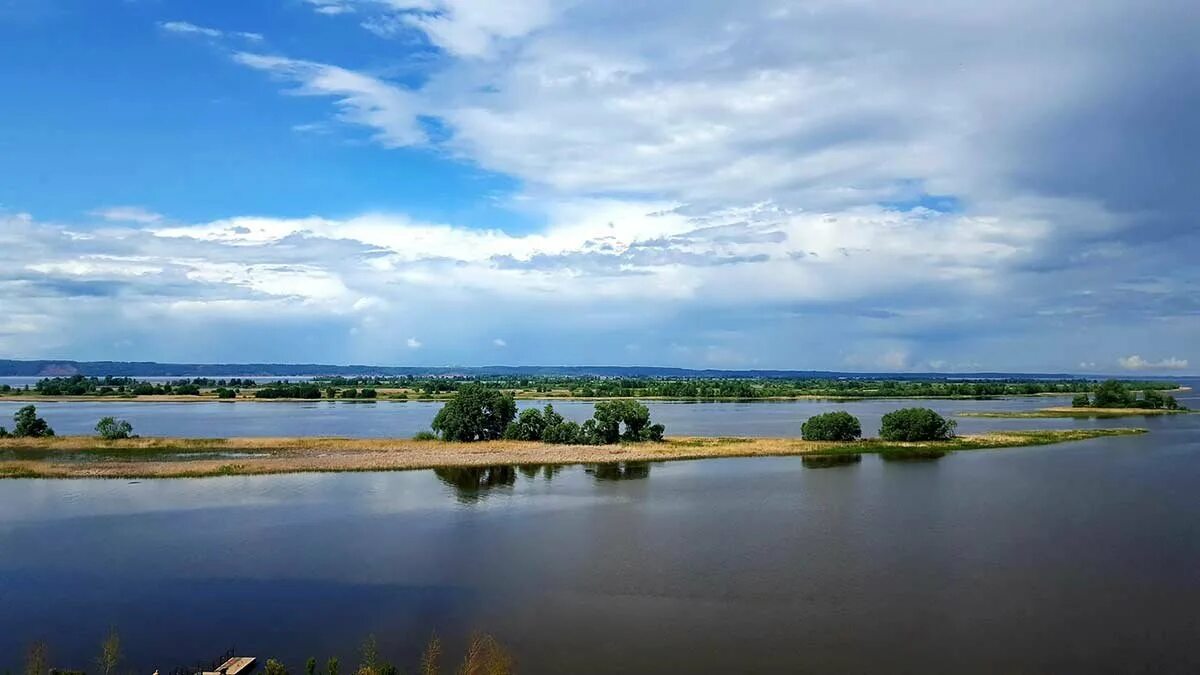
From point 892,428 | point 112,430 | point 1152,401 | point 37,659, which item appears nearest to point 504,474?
point 37,659

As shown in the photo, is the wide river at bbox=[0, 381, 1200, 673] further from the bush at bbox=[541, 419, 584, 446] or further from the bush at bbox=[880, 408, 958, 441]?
the bush at bbox=[880, 408, 958, 441]

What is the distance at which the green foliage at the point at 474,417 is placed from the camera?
1719 inches

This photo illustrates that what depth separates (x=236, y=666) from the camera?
12.9 metres

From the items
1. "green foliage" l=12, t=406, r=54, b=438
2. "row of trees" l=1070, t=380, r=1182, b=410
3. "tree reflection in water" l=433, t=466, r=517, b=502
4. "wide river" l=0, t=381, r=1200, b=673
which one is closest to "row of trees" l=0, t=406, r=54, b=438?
"green foliage" l=12, t=406, r=54, b=438

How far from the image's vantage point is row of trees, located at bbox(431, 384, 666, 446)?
42562mm

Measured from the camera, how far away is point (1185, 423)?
60.2 metres

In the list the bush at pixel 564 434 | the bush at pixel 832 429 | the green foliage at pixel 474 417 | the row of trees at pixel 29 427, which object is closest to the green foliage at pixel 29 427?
the row of trees at pixel 29 427

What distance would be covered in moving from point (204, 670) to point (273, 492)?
55.3 ft

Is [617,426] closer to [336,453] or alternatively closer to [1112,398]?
[336,453]

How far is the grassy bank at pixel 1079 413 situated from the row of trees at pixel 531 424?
1528 inches

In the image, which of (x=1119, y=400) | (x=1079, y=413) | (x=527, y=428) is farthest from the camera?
(x=1119, y=400)

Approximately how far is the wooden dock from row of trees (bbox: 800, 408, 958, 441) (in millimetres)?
35453

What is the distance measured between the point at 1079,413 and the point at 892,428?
35672mm

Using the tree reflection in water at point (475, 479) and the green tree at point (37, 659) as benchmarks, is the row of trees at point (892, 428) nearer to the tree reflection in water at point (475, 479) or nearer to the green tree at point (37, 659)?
the tree reflection in water at point (475, 479)
